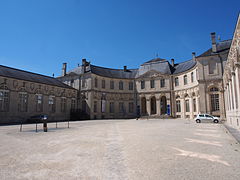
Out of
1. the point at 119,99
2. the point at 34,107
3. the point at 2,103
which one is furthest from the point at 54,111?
the point at 119,99

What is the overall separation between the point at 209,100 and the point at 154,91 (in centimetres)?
1291

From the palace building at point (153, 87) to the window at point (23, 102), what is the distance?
1012 centimetres

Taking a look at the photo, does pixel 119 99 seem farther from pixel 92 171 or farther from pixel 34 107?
pixel 92 171

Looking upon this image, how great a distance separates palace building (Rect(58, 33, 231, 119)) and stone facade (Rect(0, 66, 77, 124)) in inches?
186

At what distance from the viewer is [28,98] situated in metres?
25.1

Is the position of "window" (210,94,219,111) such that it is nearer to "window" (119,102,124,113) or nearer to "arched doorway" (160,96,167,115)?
"arched doorway" (160,96,167,115)

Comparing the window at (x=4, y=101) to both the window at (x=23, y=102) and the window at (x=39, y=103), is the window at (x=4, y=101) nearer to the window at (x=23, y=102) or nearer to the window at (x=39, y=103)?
the window at (x=23, y=102)

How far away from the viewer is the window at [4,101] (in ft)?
72.0

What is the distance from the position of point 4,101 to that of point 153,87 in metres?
27.2

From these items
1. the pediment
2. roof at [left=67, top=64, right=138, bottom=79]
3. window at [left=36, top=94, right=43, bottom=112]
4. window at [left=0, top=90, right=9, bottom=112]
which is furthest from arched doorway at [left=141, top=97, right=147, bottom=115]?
window at [left=0, top=90, right=9, bottom=112]

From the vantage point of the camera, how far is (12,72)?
2497 centimetres

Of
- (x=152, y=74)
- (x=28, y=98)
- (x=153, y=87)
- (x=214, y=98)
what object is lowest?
(x=214, y=98)

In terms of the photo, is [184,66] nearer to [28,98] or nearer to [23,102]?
[28,98]

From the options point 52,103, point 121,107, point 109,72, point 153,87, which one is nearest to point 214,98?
point 153,87
